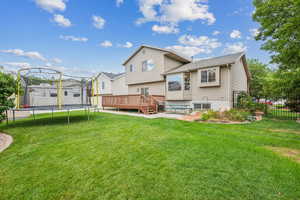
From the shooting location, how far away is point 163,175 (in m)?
2.40

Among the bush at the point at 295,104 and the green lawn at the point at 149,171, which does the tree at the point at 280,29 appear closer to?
the bush at the point at 295,104

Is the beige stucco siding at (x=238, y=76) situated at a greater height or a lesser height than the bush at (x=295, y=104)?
greater

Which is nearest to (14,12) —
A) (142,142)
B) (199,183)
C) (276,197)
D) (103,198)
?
(142,142)

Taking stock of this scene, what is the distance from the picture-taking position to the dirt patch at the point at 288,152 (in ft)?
10.3

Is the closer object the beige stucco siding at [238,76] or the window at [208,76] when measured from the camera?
the window at [208,76]

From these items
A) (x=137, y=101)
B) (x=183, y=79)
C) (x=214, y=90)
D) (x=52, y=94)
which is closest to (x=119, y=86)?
(x=137, y=101)

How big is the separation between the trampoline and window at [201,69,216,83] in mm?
8602

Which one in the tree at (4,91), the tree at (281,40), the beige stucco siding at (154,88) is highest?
the tree at (281,40)

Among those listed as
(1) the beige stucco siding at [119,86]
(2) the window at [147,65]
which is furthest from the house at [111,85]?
(2) the window at [147,65]

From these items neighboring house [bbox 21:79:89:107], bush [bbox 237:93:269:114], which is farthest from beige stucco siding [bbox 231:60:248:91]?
neighboring house [bbox 21:79:89:107]

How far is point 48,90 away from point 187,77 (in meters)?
10.9

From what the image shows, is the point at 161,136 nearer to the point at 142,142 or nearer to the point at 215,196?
the point at 142,142

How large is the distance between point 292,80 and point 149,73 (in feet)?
34.2

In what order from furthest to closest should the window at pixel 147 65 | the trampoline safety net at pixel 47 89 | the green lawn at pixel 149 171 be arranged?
the window at pixel 147 65
the trampoline safety net at pixel 47 89
the green lawn at pixel 149 171
